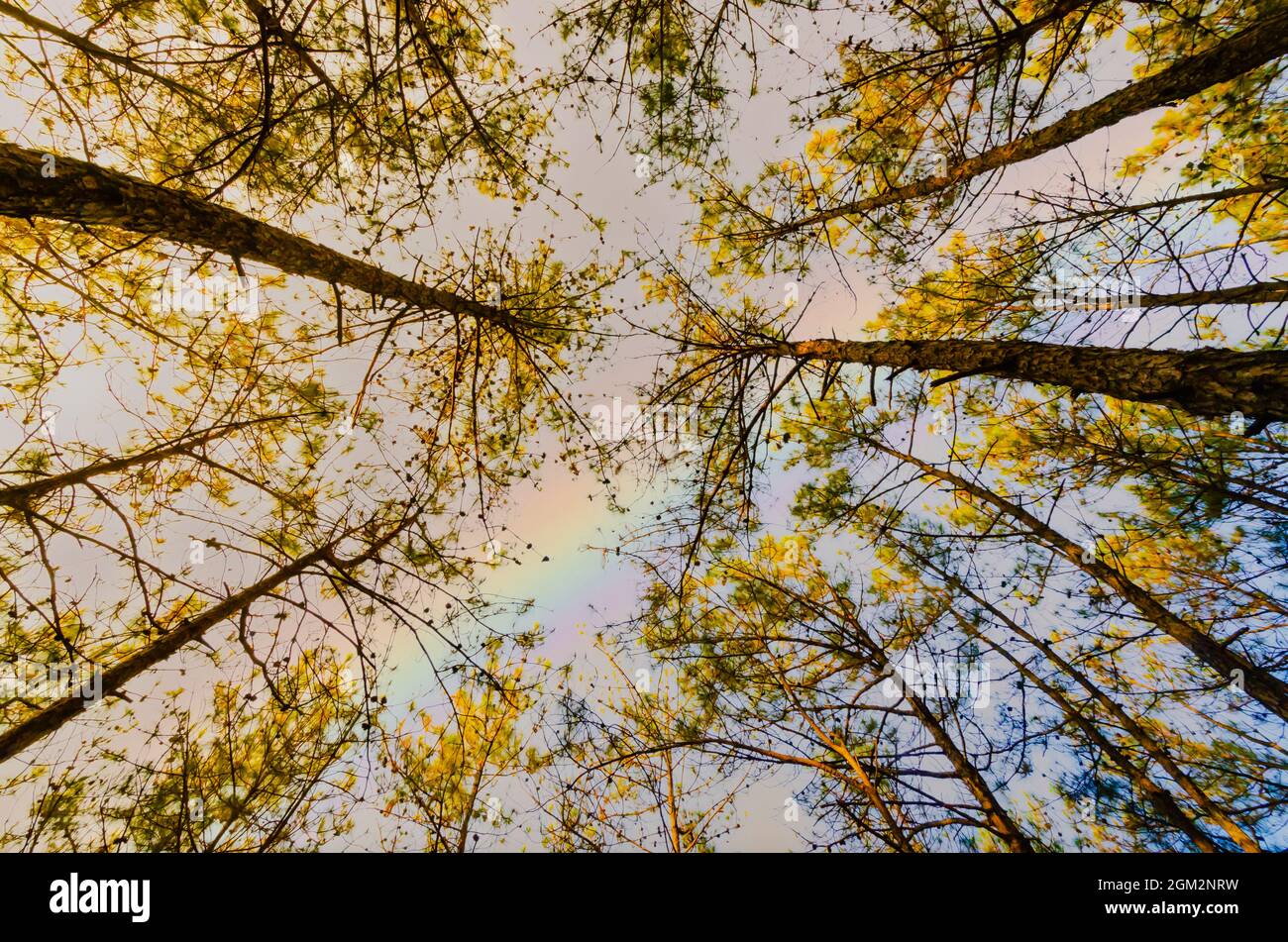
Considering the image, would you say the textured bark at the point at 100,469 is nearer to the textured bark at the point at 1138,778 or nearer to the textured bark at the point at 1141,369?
the textured bark at the point at 1141,369

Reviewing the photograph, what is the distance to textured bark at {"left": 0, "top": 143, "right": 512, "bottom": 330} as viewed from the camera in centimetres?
201

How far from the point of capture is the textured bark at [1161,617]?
375 cm

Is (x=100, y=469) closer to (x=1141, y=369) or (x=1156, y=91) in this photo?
(x=1141, y=369)

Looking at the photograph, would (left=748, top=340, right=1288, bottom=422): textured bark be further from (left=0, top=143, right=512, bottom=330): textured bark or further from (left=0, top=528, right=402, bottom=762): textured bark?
(left=0, top=528, right=402, bottom=762): textured bark

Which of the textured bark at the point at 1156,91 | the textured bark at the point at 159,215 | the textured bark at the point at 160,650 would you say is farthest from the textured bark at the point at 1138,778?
the textured bark at the point at 159,215

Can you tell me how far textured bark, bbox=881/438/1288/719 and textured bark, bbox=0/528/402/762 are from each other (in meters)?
4.33

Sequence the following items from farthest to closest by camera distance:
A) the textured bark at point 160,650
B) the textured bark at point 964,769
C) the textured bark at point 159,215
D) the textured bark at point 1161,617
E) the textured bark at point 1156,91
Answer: the textured bark at point 1161,617, the textured bark at point 964,769, the textured bark at point 160,650, the textured bark at point 1156,91, the textured bark at point 159,215

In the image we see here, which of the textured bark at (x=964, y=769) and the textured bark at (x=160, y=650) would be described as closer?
the textured bark at (x=160, y=650)

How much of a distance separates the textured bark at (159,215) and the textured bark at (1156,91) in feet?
16.5
